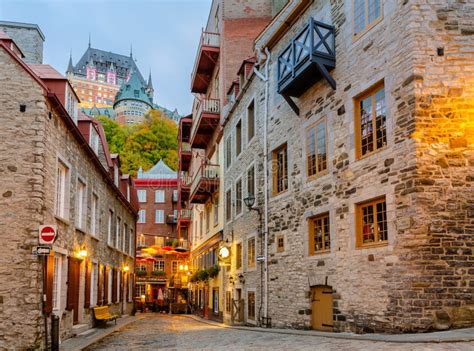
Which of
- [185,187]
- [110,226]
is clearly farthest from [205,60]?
[110,226]

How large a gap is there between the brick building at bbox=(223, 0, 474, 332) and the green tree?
57.1 m

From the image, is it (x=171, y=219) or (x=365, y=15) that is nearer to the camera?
(x=365, y=15)

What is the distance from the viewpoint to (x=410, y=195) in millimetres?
10672

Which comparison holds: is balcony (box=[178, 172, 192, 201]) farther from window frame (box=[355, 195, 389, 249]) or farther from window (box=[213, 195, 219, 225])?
window frame (box=[355, 195, 389, 249])

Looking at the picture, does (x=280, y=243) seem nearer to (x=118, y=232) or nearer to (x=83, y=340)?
(x=83, y=340)

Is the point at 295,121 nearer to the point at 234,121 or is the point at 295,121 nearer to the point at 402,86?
the point at 402,86

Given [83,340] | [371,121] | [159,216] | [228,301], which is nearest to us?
[371,121]

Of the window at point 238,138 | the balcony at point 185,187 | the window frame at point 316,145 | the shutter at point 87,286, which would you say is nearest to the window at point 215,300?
the window at point 238,138

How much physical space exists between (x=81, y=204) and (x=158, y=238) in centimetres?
4044

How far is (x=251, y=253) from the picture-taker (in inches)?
782

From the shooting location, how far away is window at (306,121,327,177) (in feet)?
46.9

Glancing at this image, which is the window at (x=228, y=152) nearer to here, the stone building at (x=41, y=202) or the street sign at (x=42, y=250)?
the stone building at (x=41, y=202)

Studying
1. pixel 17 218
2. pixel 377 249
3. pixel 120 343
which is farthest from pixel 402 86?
pixel 120 343

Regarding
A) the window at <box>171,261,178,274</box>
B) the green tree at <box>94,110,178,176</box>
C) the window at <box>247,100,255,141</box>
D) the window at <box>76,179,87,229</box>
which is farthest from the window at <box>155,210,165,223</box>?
the window at <box>76,179,87,229</box>
